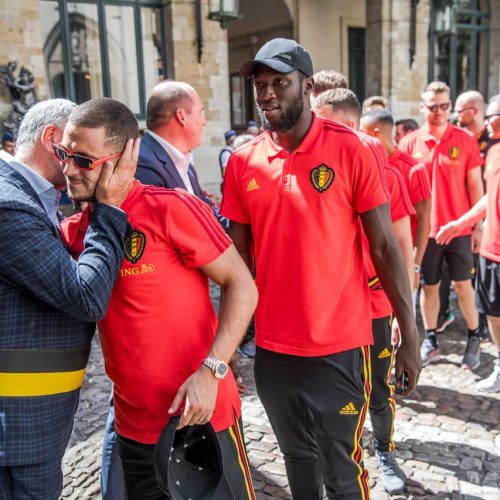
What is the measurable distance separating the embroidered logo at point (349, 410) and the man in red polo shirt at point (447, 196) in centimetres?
307

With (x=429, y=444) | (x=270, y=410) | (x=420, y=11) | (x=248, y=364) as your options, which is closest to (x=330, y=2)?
(x=420, y=11)

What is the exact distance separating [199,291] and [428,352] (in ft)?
12.7

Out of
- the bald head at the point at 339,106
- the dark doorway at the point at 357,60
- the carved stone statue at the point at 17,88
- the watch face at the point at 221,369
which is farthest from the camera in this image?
the dark doorway at the point at 357,60

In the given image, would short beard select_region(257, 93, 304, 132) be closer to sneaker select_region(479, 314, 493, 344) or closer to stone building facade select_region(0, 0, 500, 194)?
sneaker select_region(479, 314, 493, 344)

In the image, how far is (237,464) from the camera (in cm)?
203

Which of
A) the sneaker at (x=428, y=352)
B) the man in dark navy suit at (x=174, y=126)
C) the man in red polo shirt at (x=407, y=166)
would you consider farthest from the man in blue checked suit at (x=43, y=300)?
the sneaker at (x=428, y=352)

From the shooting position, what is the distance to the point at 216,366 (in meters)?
1.88

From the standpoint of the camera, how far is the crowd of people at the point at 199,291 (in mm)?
1871

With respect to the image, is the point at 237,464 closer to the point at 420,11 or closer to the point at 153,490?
the point at 153,490

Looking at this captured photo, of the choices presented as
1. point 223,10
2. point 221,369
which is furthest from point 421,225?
point 223,10

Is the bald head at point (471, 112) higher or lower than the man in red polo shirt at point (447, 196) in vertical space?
higher

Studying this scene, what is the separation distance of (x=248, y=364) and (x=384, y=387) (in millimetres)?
2329

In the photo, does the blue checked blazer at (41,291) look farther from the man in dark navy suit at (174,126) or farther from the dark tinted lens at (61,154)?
the man in dark navy suit at (174,126)

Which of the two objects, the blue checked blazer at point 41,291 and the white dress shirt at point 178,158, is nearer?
the blue checked blazer at point 41,291
